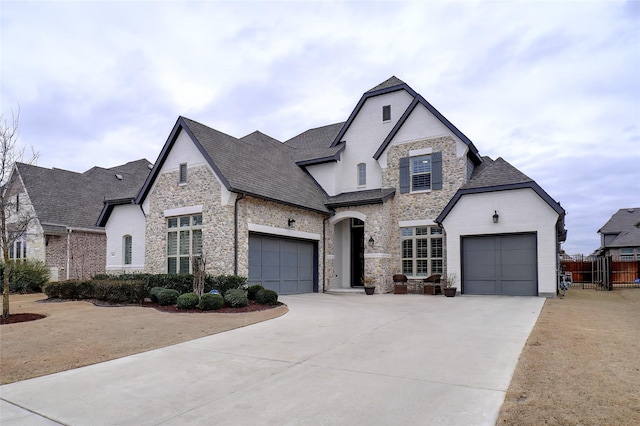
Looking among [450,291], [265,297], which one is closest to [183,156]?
[265,297]

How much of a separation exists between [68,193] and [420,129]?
21.7 metres

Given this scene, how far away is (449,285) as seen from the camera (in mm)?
18359

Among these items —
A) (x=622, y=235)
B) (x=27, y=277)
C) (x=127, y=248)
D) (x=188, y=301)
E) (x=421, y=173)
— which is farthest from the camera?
(x=622, y=235)

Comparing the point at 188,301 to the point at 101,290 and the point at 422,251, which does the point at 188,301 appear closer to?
the point at 101,290

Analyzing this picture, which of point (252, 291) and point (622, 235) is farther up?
point (622, 235)

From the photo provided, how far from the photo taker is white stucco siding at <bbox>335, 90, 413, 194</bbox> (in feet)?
72.6

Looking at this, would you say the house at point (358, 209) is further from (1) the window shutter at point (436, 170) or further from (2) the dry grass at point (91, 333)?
(2) the dry grass at point (91, 333)

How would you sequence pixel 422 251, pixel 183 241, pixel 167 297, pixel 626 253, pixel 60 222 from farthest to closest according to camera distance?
pixel 626 253, pixel 60 222, pixel 422 251, pixel 183 241, pixel 167 297

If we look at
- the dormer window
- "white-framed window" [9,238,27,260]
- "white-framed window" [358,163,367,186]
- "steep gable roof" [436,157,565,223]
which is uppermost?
the dormer window

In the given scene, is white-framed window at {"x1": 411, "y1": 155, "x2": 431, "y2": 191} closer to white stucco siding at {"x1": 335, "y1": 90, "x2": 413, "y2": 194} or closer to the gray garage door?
white stucco siding at {"x1": 335, "y1": 90, "x2": 413, "y2": 194}

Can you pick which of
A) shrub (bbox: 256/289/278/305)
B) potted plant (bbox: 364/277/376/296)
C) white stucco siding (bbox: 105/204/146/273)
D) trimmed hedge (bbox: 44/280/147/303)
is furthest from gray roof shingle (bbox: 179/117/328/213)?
white stucco siding (bbox: 105/204/146/273)

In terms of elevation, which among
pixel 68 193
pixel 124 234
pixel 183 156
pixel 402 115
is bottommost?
pixel 124 234

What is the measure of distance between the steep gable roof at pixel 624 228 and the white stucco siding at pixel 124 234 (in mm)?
34958

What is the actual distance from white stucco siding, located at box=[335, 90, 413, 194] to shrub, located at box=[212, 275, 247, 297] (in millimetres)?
9472
